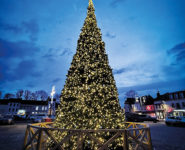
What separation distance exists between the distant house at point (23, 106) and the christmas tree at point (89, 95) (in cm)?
4211

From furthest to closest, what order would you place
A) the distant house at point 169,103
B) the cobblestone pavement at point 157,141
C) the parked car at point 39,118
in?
the distant house at point 169,103 → the parked car at point 39,118 → the cobblestone pavement at point 157,141

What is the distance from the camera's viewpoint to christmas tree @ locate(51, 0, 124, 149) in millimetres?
4691

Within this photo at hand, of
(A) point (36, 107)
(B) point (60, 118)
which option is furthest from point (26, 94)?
(B) point (60, 118)

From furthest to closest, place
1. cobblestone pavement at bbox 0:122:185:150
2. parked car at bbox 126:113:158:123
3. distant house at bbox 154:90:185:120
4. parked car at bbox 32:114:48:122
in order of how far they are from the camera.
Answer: distant house at bbox 154:90:185:120 → parked car at bbox 126:113:158:123 → parked car at bbox 32:114:48:122 → cobblestone pavement at bbox 0:122:185:150

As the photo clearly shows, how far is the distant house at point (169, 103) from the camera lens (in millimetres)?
29984

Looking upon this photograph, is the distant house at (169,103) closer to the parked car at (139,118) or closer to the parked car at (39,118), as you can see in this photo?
the parked car at (139,118)

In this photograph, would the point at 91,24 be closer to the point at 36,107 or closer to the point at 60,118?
the point at 60,118

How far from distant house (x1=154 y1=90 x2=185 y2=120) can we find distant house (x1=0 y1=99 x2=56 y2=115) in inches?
1581

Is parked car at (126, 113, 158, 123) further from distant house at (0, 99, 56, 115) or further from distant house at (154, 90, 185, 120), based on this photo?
distant house at (0, 99, 56, 115)

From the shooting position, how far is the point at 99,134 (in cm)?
452

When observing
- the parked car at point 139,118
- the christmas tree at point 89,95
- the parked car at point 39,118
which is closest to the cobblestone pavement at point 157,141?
the christmas tree at point 89,95

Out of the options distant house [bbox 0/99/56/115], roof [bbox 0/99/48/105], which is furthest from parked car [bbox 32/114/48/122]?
roof [bbox 0/99/48/105]

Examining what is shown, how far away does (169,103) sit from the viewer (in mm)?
32562

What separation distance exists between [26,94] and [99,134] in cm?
5609
